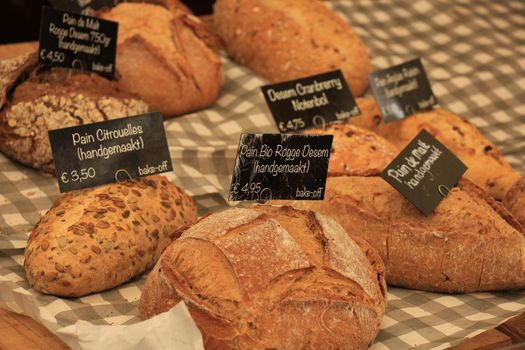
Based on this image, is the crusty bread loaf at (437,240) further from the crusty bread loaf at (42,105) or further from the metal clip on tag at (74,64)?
the metal clip on tag at (74,64)

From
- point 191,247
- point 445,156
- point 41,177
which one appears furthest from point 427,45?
point 191,247

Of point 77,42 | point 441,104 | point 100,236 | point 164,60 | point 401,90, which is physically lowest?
point 441,104

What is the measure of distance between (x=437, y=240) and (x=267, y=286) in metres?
0.68

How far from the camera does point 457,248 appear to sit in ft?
→ 7.89

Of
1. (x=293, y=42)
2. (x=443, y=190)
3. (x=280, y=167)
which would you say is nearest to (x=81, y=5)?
(x=293, y=42)

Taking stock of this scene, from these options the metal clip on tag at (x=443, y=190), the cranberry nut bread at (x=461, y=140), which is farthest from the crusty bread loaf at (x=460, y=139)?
the metal clip on tag at (x=443, y=190)

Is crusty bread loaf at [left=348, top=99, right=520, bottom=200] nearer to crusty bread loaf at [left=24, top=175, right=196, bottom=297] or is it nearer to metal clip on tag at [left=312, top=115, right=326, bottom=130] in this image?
metal clip on tag at [left=312, top=115, right=326, bottom=130]

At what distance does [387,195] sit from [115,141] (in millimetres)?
828

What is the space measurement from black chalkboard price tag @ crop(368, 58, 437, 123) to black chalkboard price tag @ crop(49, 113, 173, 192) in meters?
0.98

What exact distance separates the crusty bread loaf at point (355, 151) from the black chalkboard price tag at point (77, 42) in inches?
31.7

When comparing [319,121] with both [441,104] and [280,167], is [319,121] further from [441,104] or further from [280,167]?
[441,104]

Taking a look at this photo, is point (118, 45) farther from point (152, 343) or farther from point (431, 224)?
point (152, 343)

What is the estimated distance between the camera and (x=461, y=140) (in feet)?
10.2

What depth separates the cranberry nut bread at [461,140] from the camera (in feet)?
9.94
